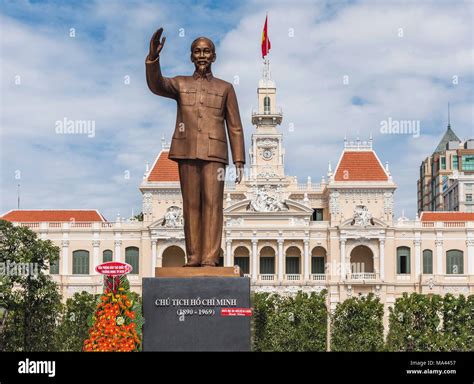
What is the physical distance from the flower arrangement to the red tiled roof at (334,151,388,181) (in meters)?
51.0

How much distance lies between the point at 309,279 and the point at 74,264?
700 inches

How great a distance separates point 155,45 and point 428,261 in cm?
5271

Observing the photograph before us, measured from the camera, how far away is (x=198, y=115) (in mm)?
15547

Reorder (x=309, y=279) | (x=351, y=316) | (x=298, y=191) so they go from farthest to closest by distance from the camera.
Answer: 1. (x=298, y=191)
2. (x=309, y=279)
3. (x=351, y=316)

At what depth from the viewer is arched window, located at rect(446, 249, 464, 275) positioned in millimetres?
64312

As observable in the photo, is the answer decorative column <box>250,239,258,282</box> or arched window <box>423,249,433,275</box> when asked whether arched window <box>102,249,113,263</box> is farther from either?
arched window <box>423,249,433,275</box>

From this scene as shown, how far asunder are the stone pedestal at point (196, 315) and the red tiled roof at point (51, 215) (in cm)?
5405

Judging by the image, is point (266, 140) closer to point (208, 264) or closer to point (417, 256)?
point (417, 256)

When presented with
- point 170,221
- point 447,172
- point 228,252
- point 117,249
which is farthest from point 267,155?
point 447,172

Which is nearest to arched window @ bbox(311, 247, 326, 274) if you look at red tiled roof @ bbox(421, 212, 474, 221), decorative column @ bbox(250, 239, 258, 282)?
decorative column @ bbox(250, 239, 258, 282)

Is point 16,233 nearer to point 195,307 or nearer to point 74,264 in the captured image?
point 74,264

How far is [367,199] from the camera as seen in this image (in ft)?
214
